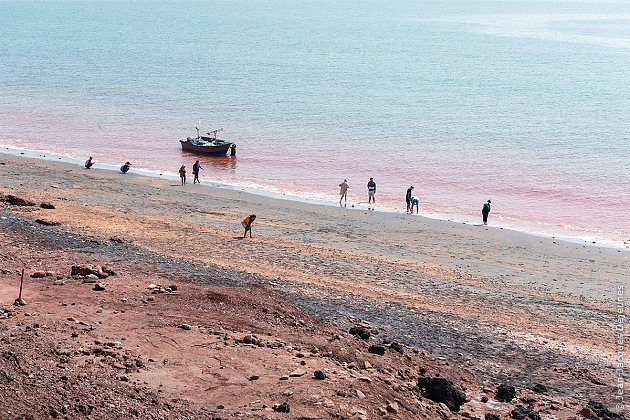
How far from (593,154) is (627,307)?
31.9 metres

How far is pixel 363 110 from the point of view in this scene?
68.1 metres

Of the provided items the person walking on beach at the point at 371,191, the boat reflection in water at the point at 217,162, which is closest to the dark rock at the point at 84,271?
the person walking on beach at the point at 371,191

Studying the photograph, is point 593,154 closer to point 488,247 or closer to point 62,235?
point 488,247

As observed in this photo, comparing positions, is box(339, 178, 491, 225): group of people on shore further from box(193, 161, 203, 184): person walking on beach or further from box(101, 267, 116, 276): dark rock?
box(101, 267, 116, 276): dark rock

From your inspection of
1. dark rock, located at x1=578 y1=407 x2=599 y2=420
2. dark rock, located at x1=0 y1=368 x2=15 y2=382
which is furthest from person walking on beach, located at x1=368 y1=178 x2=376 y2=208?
dark rock, located at x1=0 y1=368 x2=15 y2=382

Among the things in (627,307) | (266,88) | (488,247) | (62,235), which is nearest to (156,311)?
(62,235)

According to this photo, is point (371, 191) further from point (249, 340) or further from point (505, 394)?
point (249, 340)

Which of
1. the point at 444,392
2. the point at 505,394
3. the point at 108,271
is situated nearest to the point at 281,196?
the point at 108,271

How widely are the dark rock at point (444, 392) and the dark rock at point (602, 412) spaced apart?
2.51 metres

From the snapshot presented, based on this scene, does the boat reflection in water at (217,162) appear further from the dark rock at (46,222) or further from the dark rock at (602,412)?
the dark rock at (602,412)

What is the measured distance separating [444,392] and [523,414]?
147cm

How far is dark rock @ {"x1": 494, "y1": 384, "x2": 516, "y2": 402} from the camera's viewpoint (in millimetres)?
16547

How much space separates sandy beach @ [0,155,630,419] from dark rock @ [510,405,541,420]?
28 centimetres

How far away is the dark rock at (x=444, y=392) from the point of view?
51.3 feet
